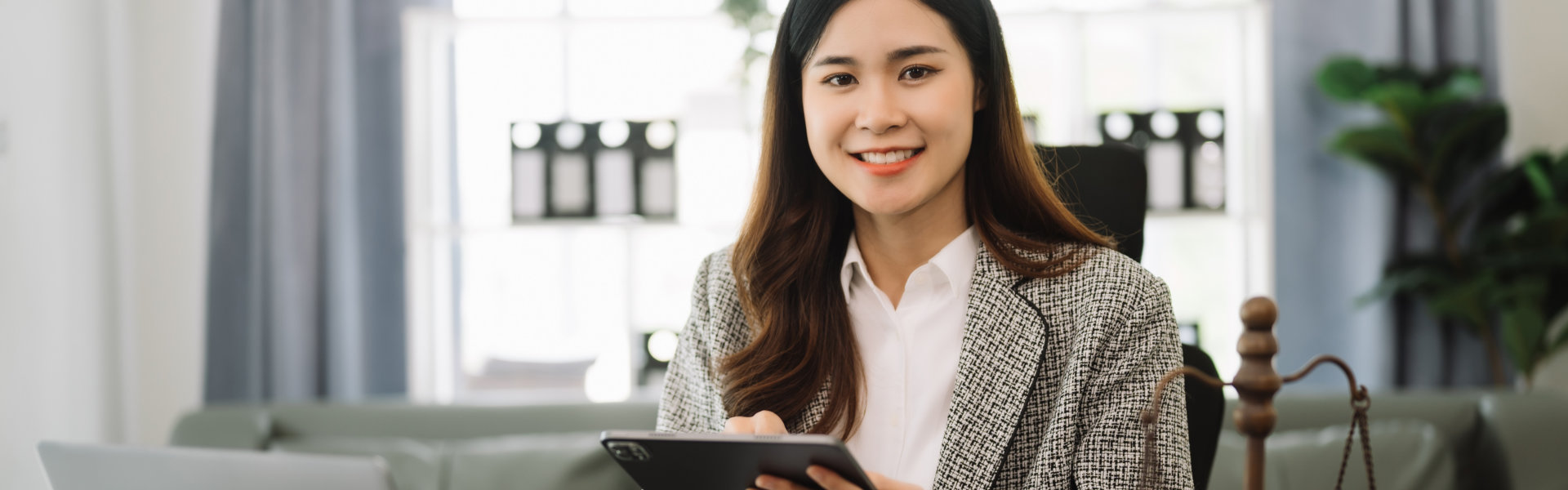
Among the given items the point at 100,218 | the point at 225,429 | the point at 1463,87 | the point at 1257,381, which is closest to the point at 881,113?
the point at 1257,381

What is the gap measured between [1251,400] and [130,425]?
339 centimetres

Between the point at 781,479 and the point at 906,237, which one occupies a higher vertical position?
the point at 906,237

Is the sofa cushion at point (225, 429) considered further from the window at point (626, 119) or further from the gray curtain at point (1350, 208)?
the gray curtain at point (1350, 208)

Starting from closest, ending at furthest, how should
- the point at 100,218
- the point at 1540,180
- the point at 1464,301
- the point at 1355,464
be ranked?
1. the point at 1355,464
2. the point at 1540,180
3. the point at 1464,301
4. the point at 100,218

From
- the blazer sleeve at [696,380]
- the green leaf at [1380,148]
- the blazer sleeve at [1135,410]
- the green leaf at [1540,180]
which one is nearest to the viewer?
the blazer sleeve at [1135,410]

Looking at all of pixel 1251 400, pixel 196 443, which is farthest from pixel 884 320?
pixel 196 443

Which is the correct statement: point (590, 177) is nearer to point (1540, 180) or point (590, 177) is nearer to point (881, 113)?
point (881, 113)

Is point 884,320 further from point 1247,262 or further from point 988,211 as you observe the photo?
point 1247,262

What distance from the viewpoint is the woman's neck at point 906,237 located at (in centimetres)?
138

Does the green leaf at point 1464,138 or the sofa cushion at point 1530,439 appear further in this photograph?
the green leaf at point 1464,138

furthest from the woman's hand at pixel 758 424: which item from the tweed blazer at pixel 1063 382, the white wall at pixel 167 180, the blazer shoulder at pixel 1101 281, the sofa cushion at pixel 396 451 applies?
the white wall at pixel 167 180

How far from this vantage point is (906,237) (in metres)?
1.39

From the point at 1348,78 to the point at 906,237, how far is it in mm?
2132

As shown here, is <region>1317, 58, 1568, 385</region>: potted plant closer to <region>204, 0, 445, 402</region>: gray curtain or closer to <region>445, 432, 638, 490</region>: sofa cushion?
<region>445, 432, 638, 490</region>: sofa cushion
